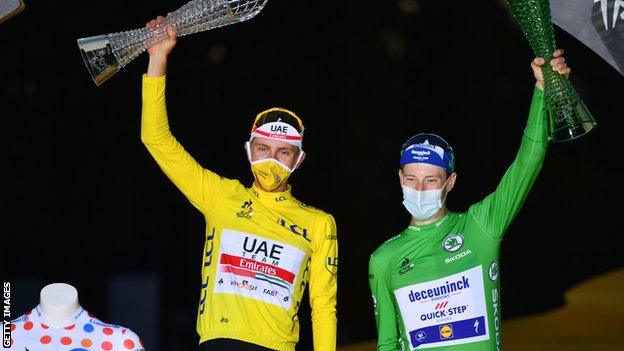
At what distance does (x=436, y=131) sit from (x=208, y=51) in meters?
1.48

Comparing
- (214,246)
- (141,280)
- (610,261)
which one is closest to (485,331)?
(214,246)

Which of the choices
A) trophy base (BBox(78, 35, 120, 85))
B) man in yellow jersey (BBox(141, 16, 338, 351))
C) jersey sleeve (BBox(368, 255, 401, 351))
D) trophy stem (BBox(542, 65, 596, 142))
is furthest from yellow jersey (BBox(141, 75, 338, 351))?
trophy stem (BBox(542, 65, 596, 142))

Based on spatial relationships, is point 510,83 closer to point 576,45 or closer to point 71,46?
point 576,45

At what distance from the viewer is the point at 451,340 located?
5.43 metres

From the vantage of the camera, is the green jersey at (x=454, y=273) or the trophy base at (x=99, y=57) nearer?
the trophy base at (x=99, y=57)

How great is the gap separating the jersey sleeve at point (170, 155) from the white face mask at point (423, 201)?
2.44ft

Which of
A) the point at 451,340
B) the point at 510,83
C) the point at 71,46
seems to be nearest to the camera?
the point at 451,340

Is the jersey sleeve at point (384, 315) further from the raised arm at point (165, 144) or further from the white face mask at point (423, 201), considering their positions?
the raised arm at point (165, 144)

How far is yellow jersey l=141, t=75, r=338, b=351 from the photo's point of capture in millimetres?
5512

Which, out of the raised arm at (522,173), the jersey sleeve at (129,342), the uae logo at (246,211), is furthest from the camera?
the uae logo at (246,211)

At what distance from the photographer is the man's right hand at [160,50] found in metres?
5.41

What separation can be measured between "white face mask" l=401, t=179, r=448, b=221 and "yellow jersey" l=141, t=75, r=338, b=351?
0.37 metres

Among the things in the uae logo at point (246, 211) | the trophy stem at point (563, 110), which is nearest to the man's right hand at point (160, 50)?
the uae logo at point (246, 211)

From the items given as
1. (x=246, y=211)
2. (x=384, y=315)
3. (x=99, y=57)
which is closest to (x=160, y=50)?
(x=99, y=57)
